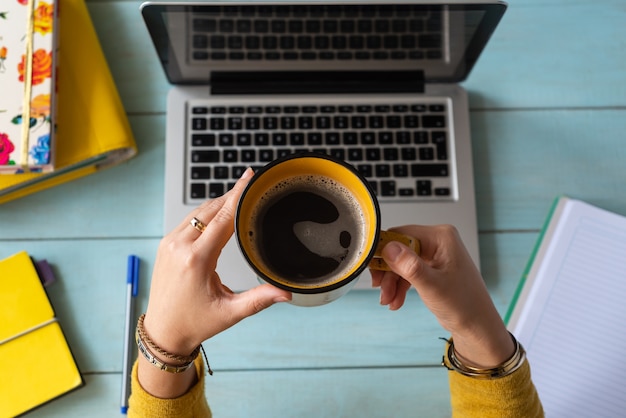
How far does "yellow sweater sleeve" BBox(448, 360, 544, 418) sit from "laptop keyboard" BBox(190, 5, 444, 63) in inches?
17.7

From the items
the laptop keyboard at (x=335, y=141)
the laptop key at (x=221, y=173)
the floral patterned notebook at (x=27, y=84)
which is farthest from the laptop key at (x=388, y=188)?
the floral patterned notebook at (x=27, y=84)

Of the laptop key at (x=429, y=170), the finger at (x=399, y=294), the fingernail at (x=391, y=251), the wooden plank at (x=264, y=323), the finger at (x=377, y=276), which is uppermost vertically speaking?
the fingernail at (x=391, y=251)

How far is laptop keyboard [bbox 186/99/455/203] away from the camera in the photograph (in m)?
0.82

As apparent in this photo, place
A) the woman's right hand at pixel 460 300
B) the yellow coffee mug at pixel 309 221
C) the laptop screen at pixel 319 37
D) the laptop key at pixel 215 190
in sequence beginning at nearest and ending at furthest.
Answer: the yellow coffee mug at pixel 309 221, the woman's right hand at pixel 460 300, the laptop screen at pixel 319 37, the laptop key at pixel 215 190

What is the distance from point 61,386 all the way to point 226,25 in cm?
54

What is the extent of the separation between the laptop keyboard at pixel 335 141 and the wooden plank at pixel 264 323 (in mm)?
143

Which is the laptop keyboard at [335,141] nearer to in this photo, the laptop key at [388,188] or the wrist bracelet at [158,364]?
the laptop key at [388,188]

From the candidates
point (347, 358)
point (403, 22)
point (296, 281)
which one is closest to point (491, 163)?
point (403, 22)

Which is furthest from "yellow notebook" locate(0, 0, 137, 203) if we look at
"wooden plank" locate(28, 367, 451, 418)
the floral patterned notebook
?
"wooden plank" locate(28, 367, 451, 418)

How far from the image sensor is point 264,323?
0.81 m

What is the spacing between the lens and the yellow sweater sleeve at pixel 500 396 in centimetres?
63

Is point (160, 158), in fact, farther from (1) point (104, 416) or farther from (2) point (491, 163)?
(2) point (491, 163)

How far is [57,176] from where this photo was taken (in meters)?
0.83

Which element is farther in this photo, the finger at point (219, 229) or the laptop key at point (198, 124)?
the laptop key at point (198, 124)
